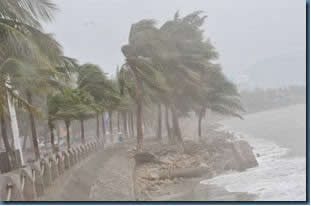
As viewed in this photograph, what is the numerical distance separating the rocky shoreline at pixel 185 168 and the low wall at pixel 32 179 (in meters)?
2.06

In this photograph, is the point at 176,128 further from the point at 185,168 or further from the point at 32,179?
the point at 32,179

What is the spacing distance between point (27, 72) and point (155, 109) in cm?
2046

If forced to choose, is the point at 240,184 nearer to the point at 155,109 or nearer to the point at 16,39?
the point at 16,39

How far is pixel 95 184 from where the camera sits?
10328mm

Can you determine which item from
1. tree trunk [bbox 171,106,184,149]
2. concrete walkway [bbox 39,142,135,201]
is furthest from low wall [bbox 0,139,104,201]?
tree trunk [bbox 171,106,184,149]

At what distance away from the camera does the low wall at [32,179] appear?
21.7 feet

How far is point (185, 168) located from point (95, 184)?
565 cm

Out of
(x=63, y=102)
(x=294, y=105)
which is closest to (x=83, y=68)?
(x=63, y=102)

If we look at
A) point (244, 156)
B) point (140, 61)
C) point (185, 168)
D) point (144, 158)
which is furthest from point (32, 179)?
point (244, 156)

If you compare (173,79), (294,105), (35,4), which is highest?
(35,4)

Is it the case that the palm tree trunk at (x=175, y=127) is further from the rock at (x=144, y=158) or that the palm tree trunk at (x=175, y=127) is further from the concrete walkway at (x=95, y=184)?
the concrete walkway at (x=95, y=184)

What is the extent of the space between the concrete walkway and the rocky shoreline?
0.43 m

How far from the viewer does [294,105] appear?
255 feet

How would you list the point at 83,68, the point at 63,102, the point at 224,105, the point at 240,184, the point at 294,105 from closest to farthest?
the point at 240,184 < the point at 63,102 < the point at 83,68 < the point at 224,105 < the point at 294,105
